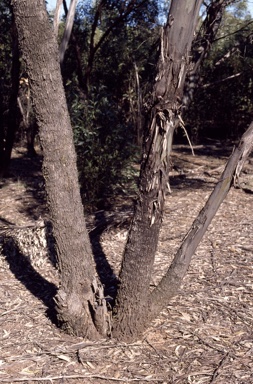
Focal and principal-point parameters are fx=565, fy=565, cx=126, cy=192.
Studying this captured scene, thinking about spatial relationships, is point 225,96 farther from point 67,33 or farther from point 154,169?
point 154,169

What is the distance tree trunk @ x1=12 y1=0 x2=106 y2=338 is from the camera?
3738 millimetres

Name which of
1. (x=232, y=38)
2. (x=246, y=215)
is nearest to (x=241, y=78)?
(x=232, y=38)

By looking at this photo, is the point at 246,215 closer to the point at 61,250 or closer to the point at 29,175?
the point at 61,250

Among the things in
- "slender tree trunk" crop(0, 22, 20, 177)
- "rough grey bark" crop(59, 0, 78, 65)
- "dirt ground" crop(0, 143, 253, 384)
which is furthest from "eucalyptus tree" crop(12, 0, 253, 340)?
"slender tree trunk" crop(0, 22, 20, 177)

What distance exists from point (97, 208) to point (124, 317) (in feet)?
12.6

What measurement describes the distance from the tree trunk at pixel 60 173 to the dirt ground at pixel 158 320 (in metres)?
0.28

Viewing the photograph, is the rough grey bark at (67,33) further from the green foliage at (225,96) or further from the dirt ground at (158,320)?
the green foliage at (225,96)

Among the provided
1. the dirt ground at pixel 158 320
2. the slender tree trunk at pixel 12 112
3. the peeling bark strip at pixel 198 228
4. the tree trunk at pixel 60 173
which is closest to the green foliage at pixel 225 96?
the slender tree trunk at pixel 12 112

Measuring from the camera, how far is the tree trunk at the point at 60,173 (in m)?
3.74

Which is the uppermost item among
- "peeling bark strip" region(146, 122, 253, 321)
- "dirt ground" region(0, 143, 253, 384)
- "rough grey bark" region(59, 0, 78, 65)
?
"rough grey bark" region(59, 0, 78, 65)

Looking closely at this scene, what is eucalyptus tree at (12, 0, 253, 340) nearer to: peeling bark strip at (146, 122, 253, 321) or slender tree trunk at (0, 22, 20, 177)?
peeling bark strip at (146, 122, 253, 321)

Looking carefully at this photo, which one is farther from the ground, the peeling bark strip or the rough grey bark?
the rough grey bark

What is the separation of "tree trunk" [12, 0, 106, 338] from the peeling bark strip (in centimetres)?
45

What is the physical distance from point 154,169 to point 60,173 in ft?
2.16
